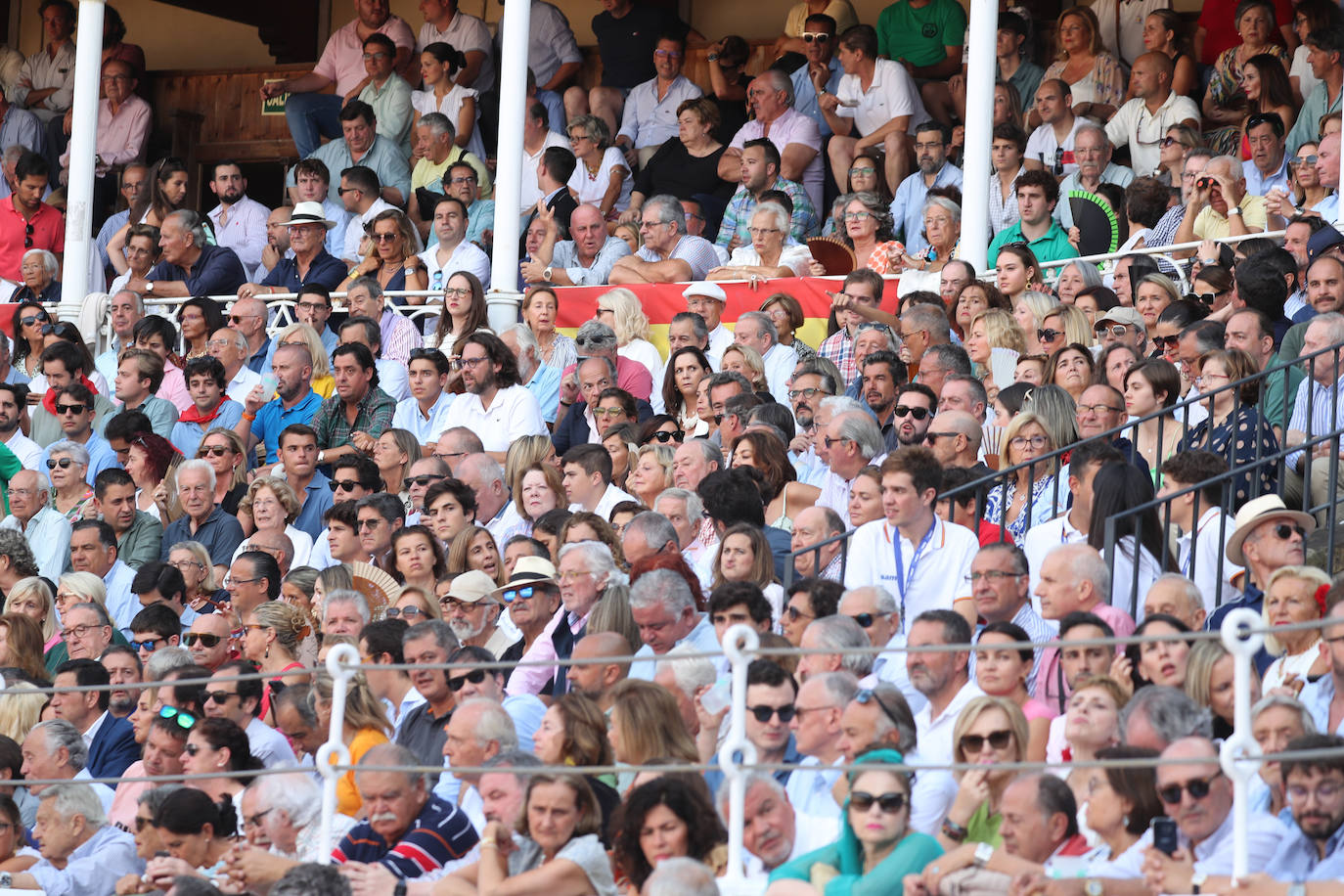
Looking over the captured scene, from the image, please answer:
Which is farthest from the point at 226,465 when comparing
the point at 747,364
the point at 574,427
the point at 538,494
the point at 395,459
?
the point at 747,364

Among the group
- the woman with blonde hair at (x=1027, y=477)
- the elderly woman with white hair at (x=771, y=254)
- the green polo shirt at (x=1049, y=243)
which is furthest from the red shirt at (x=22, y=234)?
the woman with blonde hair at (x=1027, y=477)

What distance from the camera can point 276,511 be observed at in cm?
1063

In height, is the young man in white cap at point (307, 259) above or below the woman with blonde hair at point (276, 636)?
above

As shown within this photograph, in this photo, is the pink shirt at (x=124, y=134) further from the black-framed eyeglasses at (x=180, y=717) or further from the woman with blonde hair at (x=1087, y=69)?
the black-framed eyeglasses at (x=180, y=717)

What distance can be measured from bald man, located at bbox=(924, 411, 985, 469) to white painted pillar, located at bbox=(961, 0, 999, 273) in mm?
2591

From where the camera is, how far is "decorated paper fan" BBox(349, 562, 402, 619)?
935 centimetres

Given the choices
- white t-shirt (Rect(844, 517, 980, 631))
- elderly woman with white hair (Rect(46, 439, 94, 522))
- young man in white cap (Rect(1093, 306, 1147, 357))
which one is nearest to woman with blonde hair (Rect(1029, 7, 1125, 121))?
young man in white cap (Rect(1093, 306, 1147, 357))

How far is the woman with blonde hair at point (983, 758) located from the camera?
236 inches

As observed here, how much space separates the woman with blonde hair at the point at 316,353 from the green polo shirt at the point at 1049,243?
147 inches

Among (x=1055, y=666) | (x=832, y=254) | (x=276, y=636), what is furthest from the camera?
(x=832, y=254)

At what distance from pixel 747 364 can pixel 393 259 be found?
3.65 m

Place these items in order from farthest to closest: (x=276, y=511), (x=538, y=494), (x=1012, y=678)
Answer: (x=276, y=511), (x=538, y=494), (x=1012, y=678)

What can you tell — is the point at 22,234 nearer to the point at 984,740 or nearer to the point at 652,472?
the point at 652,472

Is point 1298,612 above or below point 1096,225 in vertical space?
below
